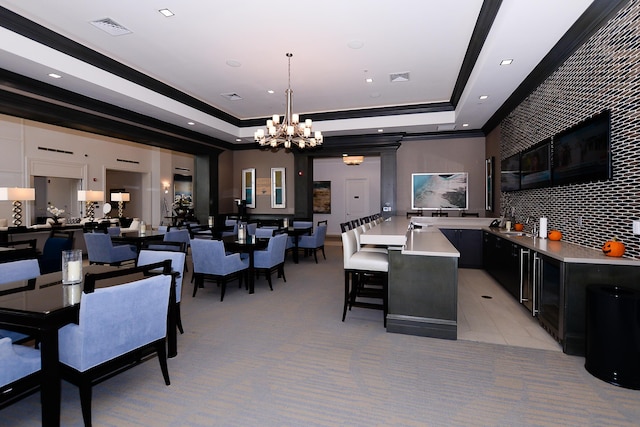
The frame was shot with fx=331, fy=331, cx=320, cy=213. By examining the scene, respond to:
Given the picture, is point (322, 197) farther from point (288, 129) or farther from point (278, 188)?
point (288, 129)

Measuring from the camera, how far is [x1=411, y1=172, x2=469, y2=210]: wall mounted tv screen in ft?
26.8

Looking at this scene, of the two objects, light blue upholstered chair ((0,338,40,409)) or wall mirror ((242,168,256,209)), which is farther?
wall mirror ((242,168,256,209))

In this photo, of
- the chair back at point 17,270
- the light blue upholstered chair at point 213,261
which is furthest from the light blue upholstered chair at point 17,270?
the light blue upholstered chair at point 213,261

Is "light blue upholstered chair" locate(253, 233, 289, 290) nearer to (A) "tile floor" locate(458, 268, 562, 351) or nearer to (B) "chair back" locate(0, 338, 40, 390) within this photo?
(A) "tile floor" locate(458, 268, 562, 351)

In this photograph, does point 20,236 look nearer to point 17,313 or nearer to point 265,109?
point 265,109

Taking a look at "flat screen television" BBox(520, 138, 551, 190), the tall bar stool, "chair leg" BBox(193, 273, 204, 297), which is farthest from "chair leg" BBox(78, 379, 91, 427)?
"flat screen television" BBox(520, 138, 551, 190)

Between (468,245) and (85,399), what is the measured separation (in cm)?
645

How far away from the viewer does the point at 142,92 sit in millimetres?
5691

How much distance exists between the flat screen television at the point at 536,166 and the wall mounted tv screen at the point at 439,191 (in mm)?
2906

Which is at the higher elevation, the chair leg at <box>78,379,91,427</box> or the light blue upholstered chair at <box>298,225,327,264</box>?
the light blue upholstered chair at <box>298,225,327,264</box>

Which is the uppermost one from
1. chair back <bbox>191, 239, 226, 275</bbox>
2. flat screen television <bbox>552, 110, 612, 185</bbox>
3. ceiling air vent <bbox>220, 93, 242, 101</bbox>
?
ceiling air vent <bbox>220, 93, 242, 101</bbox>

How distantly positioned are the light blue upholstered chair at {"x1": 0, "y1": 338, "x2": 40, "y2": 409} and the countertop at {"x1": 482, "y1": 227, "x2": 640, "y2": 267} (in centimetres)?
387

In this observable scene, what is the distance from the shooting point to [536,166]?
15.3 ft

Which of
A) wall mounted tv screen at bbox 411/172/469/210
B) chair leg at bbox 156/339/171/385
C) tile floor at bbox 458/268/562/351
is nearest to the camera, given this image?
chair leg at bbox 156/339/171/385
